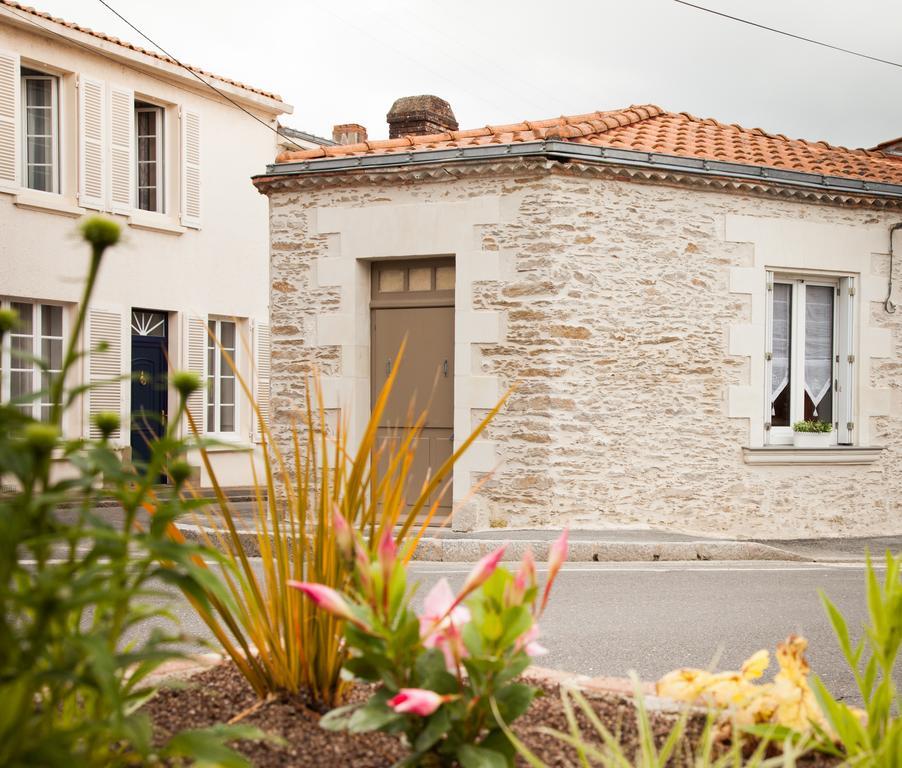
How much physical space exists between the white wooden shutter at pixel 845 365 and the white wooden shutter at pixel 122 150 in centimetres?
1049

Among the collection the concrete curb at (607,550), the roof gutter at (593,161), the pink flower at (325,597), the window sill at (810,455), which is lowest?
the concrete curb at (607,550)

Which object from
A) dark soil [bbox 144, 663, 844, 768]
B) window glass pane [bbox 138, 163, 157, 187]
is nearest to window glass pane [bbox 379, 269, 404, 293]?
window glass pane [bbox 138, 163, 157, 187]

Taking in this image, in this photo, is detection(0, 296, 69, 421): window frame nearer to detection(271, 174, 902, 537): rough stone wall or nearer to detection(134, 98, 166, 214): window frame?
detection(134, 98, 166, 214): window frame

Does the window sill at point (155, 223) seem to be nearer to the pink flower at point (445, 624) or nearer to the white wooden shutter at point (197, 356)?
the white wooden shutter at point (197, 356)

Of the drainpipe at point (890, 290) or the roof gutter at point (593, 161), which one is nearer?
the roof gutter at point (593, 161)

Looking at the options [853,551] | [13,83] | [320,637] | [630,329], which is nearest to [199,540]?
[630,329]

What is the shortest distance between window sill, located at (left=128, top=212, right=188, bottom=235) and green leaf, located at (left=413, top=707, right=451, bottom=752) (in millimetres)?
14866

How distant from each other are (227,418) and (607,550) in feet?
31.0

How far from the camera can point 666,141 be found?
11656 mm

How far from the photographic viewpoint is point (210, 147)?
1747cm

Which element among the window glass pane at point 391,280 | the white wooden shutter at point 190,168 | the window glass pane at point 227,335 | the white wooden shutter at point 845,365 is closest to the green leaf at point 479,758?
the window glass pane at point 391,280

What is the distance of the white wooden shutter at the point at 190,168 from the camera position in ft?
55.0

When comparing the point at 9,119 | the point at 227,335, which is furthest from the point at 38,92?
the point at 227,335

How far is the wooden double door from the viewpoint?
11.1 metres
